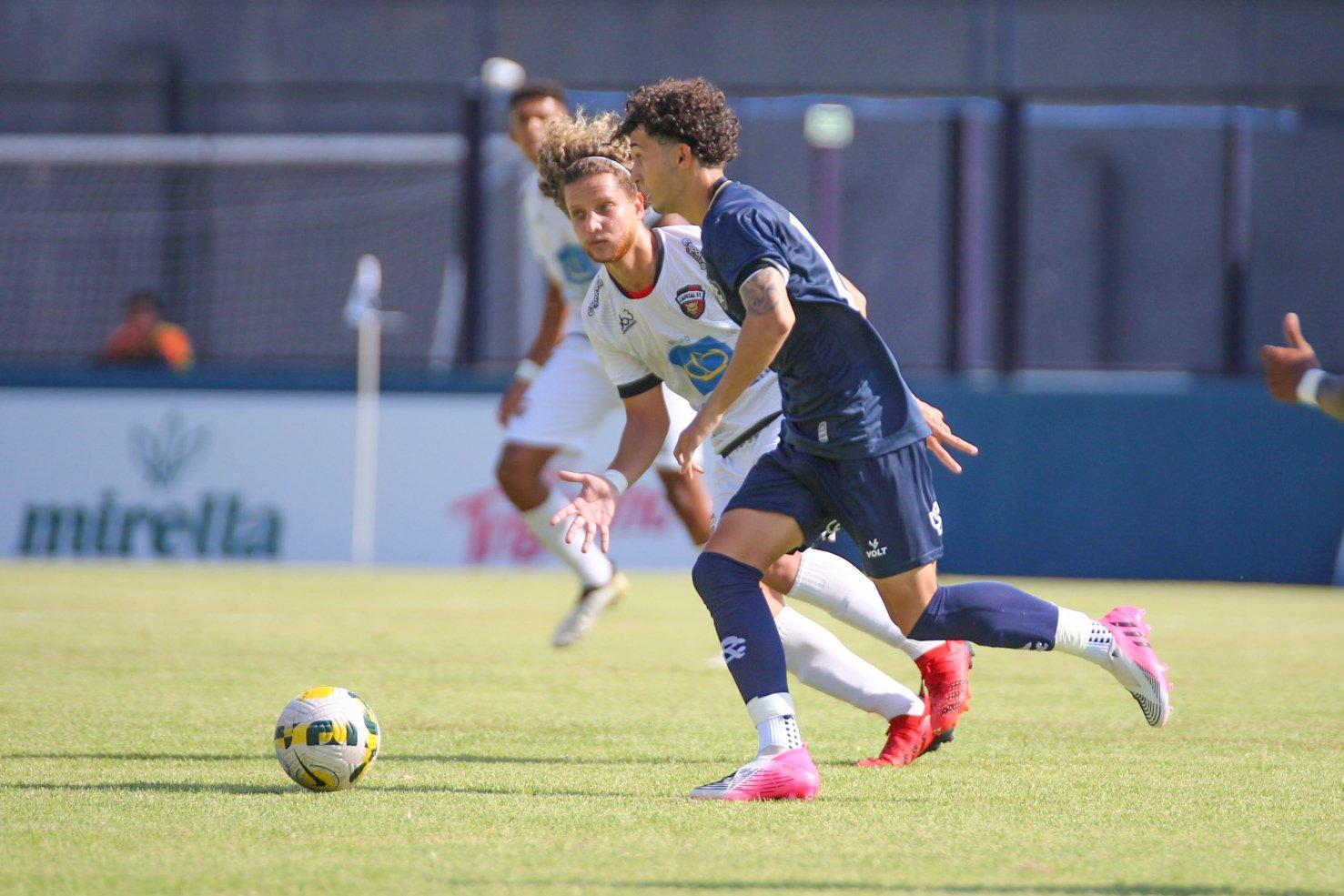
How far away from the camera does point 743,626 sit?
479cm

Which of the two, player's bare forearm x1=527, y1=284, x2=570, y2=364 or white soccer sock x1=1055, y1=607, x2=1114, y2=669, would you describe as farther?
player's bare forearm x1=527, y1=284, x2=570, y2=364

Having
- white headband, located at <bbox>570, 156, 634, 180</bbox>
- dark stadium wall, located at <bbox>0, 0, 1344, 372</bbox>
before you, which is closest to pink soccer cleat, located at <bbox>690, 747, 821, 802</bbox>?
white headband, located at <bbox>570, 156, 634, 180</bbox>

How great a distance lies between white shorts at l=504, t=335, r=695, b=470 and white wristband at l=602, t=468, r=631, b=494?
330 centimetres

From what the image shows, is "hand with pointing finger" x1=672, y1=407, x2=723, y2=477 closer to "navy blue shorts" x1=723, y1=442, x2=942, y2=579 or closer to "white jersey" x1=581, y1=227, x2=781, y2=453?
"navy blue shorts" x1=723, y1=442, x2=942, y2=579

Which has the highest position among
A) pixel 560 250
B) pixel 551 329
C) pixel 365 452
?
pixel 560 250

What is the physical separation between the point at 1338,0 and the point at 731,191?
1707 cm

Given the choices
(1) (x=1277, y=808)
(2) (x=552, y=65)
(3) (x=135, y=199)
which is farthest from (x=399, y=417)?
(1) (x=1277, y=808)

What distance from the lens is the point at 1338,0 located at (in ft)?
64.4

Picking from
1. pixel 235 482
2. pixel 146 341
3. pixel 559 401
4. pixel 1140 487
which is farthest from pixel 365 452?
pixel 559 401

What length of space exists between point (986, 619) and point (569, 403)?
385 cm

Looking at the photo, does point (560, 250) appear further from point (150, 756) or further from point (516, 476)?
point (150, 756)

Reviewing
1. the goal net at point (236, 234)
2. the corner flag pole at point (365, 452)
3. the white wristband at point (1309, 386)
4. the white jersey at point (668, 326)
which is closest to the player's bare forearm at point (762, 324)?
the white jersey at point (668, 326)

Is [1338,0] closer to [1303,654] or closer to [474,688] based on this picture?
[1303,654]

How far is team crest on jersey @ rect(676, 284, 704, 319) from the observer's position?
536 centimetres
